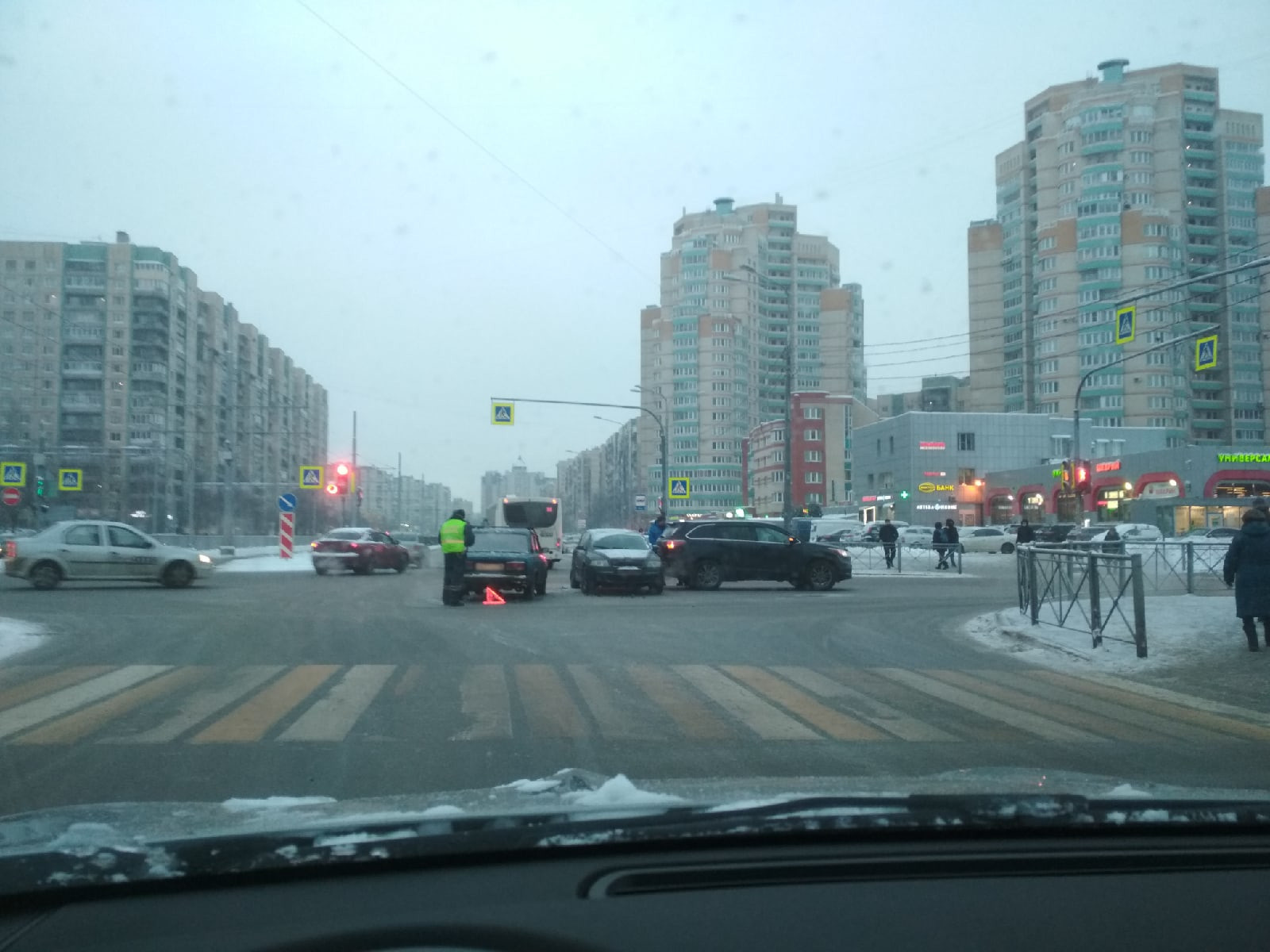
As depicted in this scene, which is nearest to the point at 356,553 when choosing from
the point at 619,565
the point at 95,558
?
the point at 95,558

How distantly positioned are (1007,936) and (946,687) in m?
8.88

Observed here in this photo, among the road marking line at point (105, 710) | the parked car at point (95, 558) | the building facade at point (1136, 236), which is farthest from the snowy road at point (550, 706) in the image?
the building facade at point (1136, 236)

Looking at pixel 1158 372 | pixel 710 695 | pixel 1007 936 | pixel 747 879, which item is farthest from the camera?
pixel 1158 372

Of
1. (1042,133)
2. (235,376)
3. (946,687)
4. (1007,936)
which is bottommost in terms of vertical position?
(946,687)

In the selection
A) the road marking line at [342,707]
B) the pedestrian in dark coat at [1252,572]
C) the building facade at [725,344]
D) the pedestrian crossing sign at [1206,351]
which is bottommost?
the road marking line at [342,707]

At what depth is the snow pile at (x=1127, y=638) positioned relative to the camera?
42.2ft

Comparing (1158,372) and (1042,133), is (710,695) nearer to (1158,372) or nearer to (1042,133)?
(1158,372)

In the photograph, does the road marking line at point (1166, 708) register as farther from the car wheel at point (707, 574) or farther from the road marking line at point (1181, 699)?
the car wheel at point (707, 574)

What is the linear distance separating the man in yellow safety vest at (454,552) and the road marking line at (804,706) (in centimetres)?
949

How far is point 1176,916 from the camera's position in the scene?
7.20ft

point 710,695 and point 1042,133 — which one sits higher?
point 1042,133

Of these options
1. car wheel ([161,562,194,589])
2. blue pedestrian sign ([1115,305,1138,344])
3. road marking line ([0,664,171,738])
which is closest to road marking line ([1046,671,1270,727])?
road marking line ([0,664,171,738])

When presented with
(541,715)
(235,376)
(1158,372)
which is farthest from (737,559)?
(1158,372)

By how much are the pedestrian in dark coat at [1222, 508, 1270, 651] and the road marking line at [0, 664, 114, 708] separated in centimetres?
1287
